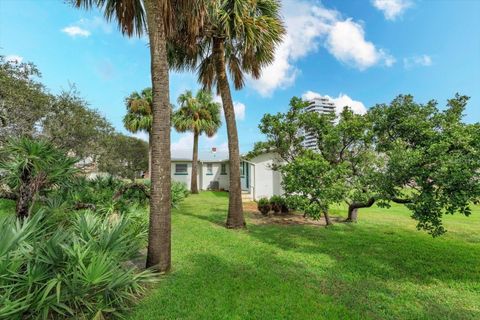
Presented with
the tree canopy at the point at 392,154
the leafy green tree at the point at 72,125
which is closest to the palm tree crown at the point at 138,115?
the leafy green tree at the point at 72,125

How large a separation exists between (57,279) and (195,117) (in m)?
20.3

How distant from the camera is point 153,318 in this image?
3527 mm

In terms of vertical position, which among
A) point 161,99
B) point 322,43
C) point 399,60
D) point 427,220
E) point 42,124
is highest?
point 322,43

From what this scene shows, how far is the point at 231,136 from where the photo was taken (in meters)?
9.30

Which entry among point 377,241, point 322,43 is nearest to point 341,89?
point 322,43

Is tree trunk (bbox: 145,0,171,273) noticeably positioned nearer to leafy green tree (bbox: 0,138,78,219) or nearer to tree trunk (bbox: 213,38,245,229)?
leafy green tree (bbox: 0,138,78,219)

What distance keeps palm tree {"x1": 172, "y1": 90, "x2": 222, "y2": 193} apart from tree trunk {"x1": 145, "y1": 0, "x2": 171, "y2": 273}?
17.3 m

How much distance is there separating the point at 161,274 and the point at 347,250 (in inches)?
190

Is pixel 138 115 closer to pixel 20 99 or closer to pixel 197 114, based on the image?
pixel 197 114

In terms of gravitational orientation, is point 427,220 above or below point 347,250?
above

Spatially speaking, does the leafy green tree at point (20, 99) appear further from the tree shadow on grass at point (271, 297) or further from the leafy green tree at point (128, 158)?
the leafy green tree at point (128, 158)

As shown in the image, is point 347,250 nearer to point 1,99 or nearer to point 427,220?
point 427,220

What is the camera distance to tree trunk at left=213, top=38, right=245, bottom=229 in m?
9.27

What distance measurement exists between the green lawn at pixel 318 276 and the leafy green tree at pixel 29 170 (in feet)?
11.6
